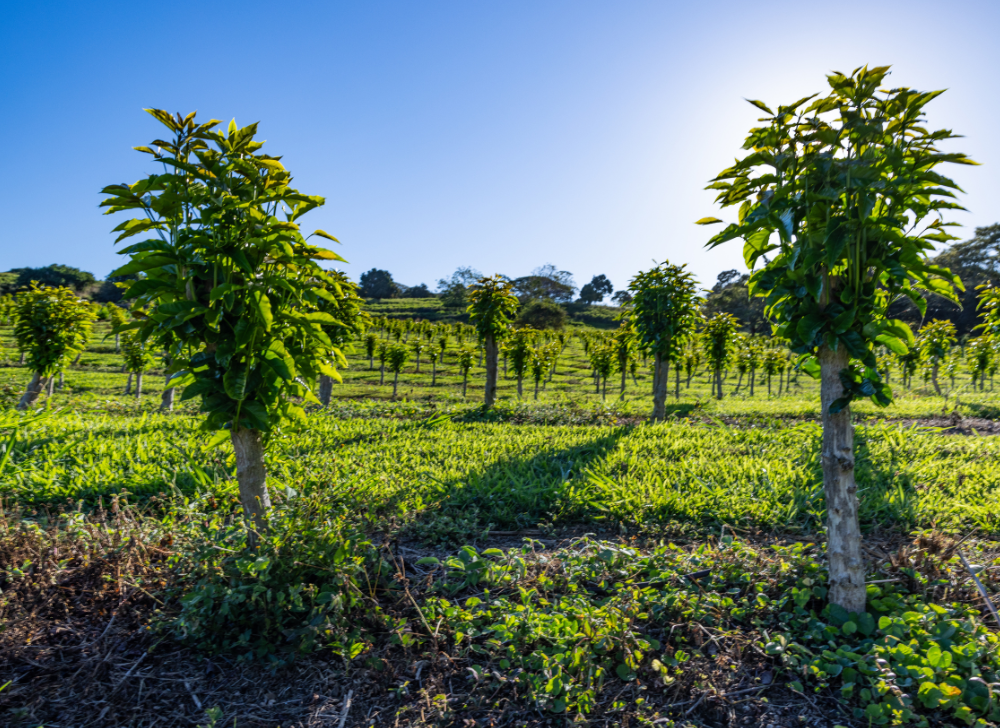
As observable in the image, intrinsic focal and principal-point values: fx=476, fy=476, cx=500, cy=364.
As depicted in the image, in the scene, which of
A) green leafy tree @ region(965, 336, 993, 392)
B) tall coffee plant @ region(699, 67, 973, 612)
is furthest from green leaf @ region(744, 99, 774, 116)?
green leafy tree @ region(965, 336, 993, 392)

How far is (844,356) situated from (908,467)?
351cm

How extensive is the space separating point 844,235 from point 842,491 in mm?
1308

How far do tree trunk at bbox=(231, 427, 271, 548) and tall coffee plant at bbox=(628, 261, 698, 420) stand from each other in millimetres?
8561

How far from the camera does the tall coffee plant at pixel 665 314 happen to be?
1033 cm

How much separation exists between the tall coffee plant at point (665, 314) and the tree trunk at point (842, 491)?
7.79 metres

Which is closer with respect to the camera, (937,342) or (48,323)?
(48,323)

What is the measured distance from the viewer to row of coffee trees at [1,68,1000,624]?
7.40 ft

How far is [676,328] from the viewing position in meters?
10.3

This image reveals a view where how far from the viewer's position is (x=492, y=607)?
103 inches

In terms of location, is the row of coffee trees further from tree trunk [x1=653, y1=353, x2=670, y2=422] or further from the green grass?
tree trunk [x1=653, y1=353, x2=670, y2=422]

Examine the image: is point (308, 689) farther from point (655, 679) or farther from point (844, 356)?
point (844, 356)

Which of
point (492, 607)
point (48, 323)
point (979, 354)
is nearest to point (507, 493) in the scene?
point (492, 607)

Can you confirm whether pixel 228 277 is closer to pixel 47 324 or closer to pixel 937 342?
pixel 47 324

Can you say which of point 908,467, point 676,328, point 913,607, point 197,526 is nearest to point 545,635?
point 913,607
